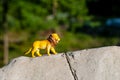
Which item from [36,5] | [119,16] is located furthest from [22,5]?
[119,16]

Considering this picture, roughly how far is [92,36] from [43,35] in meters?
2.67

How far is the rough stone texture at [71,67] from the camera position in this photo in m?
9.88

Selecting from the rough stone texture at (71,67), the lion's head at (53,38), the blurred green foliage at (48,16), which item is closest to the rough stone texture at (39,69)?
the rough stone texture at (71,67)

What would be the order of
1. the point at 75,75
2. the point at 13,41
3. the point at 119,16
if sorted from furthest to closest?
the point at 119,16 → the point at 13,41 → the point at 75,75

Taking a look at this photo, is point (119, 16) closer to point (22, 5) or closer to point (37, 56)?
point (22, 5)

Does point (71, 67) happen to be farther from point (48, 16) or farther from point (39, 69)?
point (48, 16)

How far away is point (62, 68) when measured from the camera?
9.98 m

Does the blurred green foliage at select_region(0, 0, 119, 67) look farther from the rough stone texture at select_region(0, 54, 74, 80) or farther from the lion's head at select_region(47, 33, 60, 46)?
the rough stone texture at select_region(0, 54, 74, 80)

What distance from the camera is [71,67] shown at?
1000 centimetres

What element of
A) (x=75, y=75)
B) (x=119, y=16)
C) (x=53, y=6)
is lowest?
(x=75, y=75)

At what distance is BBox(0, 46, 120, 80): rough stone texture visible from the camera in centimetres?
988

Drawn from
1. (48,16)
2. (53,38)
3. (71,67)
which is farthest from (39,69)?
(48,16)

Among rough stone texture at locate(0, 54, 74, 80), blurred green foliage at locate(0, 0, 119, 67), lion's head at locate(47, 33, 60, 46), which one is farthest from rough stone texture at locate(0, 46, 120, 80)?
blurred green foliage at locate(0, 0, 119, 67)

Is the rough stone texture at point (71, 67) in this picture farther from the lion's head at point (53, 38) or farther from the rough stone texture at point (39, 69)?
the lion's head at point (53, 38)
